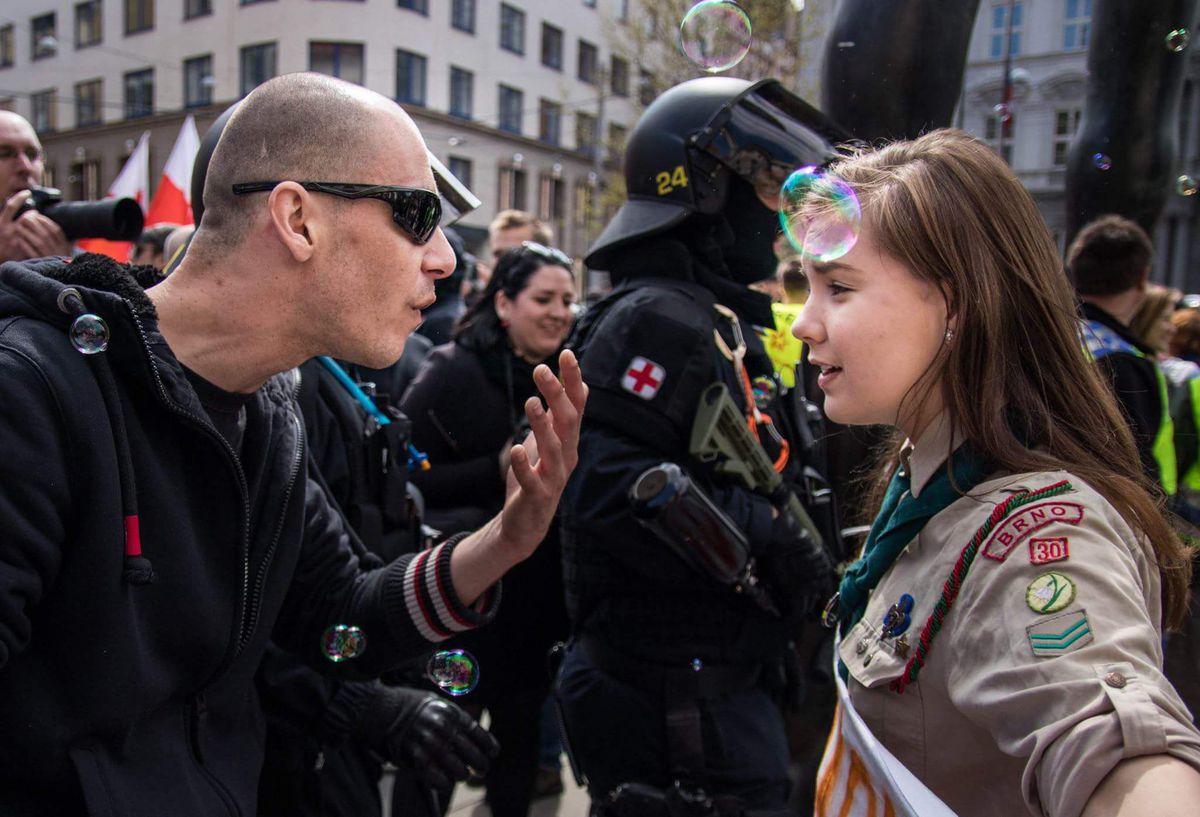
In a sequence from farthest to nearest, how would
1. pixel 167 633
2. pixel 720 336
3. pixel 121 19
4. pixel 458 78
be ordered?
pixel 121 19
pixel 458 78
pixel 720 336
pixel 167 633

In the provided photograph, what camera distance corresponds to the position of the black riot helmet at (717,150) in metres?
2.77

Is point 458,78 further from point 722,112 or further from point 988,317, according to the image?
point 988,317

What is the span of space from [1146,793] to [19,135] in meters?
3.48

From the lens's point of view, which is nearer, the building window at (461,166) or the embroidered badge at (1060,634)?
the embroidered badge at (1060,634)

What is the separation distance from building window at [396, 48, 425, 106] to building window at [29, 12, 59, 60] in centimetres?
1137

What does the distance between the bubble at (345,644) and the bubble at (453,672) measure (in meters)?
0.17

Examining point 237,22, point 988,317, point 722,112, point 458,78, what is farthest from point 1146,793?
point 237,22

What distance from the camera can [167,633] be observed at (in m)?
1.43

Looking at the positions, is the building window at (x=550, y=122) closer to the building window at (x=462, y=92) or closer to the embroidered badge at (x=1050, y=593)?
the building window at (x=462, y=92)

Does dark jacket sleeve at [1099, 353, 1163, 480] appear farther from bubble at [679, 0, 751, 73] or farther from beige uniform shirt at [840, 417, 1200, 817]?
beige uniform shirt at [840, 417, 1200, 817]

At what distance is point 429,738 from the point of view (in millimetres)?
2143

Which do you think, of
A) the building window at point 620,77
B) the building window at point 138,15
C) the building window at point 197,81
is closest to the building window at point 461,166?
the building window at point 620,77

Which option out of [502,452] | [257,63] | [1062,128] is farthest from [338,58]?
[502,452]

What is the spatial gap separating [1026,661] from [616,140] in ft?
64.5
